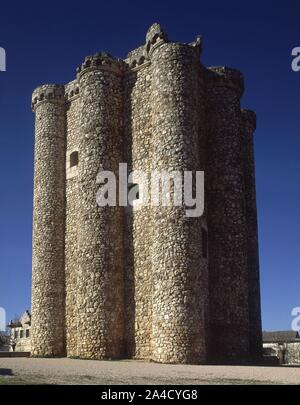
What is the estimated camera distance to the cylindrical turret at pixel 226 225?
2227cm

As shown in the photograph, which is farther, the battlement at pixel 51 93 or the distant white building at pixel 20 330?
the distant white building at pixel 20 330

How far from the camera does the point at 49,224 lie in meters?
25.8

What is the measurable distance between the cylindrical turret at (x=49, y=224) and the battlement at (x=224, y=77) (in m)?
6.82

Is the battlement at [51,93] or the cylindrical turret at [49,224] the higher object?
the battlement at [51,93]

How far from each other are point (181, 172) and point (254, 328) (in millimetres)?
8515

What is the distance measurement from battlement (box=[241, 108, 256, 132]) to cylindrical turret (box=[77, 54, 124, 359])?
678 centimetres

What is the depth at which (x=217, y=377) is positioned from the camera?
1368 centimetres

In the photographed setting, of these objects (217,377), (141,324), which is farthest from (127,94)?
(217,377)

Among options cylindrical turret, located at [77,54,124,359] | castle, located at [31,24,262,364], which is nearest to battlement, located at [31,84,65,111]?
castle, located at [31,24,262,364]

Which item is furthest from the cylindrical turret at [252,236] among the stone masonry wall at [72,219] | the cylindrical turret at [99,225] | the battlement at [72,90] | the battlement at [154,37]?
the battlement at [72,90]

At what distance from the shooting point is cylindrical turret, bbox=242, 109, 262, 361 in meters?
25.2

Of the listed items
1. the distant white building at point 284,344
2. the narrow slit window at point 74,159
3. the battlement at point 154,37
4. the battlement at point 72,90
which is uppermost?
the battlement at point 154,37

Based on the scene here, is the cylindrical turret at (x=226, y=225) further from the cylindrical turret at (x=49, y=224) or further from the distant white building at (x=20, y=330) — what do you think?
the distant white building at (x=20, y=330)

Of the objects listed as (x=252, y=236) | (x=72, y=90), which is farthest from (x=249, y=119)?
(x=72, y=90)
